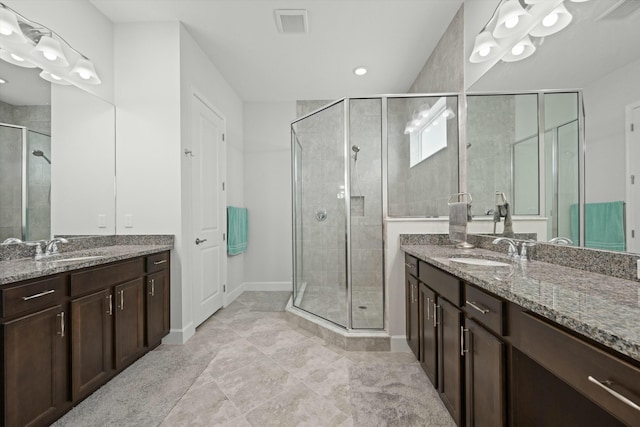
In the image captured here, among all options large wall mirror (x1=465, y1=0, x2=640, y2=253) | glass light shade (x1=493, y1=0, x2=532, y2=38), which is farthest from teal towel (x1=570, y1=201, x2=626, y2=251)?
glass light shade (x1=493, y1=0, x2=532, y2=38)

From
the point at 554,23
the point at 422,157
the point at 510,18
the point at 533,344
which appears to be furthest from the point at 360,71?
the point at 533,344

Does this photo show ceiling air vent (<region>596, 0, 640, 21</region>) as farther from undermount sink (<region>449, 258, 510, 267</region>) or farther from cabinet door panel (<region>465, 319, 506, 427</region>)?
cabinet door panel (<region>465, 319, 506, 427</region>)

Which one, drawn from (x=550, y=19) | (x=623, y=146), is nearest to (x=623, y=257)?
(x=623, y=146)

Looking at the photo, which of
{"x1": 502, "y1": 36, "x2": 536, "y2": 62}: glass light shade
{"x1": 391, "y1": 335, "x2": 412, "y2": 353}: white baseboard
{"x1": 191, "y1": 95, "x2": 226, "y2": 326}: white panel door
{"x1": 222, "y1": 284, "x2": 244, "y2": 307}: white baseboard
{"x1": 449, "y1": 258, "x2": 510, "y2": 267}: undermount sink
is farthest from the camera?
{"x1": 222, "y1": 284, "x2": 244, "y2": 307}: white baseboard

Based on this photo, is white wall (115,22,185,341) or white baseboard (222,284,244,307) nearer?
white wall (115,22,185,341)

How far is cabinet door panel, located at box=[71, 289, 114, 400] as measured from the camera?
161cm

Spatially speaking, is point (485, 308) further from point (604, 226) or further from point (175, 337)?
point (175, 337)

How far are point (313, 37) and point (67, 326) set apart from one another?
9.72 ft

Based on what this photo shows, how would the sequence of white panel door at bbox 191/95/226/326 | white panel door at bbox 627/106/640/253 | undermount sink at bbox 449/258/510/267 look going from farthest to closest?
white panel door at bbox 191/95/226/326 < undermount sink at bbox 449/258/510/267 < white panel door at bbox 627/106/640/253

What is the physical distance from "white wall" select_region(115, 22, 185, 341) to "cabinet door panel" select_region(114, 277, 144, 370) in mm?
371

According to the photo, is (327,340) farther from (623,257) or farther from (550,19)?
(550,19)

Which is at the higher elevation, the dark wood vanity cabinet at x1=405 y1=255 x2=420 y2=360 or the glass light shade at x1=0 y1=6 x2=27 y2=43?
the glass light shade at x1=0 y1=6 x2=27 y2=43

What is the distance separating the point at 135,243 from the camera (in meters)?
2.55

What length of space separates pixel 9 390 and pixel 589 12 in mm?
3018
